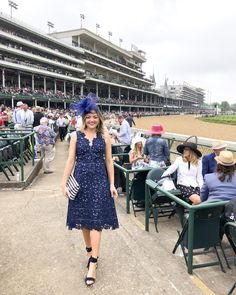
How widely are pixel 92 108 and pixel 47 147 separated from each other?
5960 mm

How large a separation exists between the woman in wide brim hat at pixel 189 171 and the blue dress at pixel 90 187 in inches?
60.5

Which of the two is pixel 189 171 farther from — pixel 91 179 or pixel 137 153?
pixel 137 153

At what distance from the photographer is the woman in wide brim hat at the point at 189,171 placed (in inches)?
184

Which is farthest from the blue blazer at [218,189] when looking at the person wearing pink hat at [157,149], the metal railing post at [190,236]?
the person wearing pink hat at [157,149]

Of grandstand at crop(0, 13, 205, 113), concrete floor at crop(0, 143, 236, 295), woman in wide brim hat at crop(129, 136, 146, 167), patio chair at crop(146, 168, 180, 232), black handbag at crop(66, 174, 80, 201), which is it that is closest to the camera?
concrete floor at crop(0, 143, 236, 295)

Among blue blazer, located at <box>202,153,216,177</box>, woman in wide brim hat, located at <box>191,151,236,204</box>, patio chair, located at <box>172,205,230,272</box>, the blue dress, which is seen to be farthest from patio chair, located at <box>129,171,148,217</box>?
the blue dress

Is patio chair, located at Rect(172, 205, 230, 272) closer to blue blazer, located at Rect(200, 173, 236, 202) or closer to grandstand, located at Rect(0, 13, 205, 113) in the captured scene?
blue blazer, located at Rect(200, 173, 236, 202)

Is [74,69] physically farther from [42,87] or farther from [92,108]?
[92,108]

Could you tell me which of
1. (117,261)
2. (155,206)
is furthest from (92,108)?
(155,206)

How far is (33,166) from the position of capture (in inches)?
364

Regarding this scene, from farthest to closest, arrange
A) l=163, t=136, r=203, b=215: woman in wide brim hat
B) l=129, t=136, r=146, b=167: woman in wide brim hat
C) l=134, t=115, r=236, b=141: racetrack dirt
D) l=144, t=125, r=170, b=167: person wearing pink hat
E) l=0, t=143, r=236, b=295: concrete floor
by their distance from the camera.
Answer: l=134, t=115, r=236, b=141: racetrack dirt < l=129, t=136, r=146, b=167: woman in wide brim hat < l=144, t=125, r=170, b=167: person wearing pink hat < l=163, t=136, r=203, b=215: woman in wide brim hat < l=0, t=143, r=236, b=295: concrete floor

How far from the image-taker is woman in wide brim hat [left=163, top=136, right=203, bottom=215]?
4672 millimetres

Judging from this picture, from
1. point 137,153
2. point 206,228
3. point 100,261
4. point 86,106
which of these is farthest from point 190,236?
point 137,153

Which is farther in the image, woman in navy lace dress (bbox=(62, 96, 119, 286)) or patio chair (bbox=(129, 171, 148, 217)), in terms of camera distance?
patio chair (bbox=(129, 171, 148, 217))
